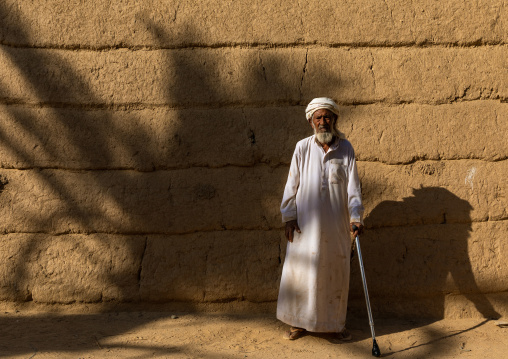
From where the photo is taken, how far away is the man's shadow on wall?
4008 mm

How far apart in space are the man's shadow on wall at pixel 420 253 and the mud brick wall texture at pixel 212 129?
0.6 inches

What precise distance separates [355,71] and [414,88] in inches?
17.8

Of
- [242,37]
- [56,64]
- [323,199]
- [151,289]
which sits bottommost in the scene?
[151,289]

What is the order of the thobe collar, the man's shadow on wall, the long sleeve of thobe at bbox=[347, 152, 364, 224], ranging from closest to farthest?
the long sleeve of thobe at bbox=[347, 152, 364, 224] → the thobe collar → the man's shadow on wall

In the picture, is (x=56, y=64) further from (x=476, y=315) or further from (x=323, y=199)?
(x=476, y=315)

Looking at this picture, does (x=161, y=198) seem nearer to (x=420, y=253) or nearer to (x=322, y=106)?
(x=322, y=106)

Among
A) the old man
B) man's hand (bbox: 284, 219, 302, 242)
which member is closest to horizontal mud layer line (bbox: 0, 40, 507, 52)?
the old man

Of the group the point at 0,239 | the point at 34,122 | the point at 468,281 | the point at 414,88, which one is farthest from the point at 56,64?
the point at 468,281

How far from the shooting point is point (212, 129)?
408cm

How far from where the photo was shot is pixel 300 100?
408 centimetres

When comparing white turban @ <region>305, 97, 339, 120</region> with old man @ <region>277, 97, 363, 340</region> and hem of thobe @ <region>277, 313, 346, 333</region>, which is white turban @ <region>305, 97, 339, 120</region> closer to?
old man @ <region>277, 97, 363, 340</region>

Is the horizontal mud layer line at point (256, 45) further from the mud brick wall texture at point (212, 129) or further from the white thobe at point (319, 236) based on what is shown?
the white thobe at point (319, 236)

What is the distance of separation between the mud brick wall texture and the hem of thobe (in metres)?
0.46

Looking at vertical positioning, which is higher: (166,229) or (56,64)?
(56,64)
